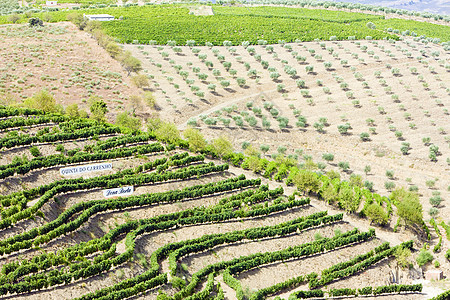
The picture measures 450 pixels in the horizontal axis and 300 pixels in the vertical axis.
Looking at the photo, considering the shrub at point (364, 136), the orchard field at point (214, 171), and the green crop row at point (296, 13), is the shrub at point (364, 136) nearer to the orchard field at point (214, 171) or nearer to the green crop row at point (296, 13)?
the orchard field at point (214, 171)

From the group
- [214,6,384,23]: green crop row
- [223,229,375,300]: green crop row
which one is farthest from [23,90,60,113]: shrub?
[214,6,384,23]: green crop row

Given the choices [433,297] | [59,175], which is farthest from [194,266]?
[433,297]

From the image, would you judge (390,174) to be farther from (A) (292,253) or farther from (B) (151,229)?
(B) (151,229)

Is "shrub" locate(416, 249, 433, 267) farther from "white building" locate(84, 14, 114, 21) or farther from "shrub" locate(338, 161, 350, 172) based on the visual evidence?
"white building" locate(84, 14, 114, 21)

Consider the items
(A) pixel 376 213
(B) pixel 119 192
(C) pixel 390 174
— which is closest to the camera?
(B) pixel 119 192

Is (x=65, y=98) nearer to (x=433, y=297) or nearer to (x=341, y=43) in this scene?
(x=433, y=297)

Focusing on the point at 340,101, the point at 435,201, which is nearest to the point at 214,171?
the point at 435,201

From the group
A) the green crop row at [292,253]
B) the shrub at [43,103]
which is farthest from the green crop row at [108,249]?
the shrub at [43,103]
